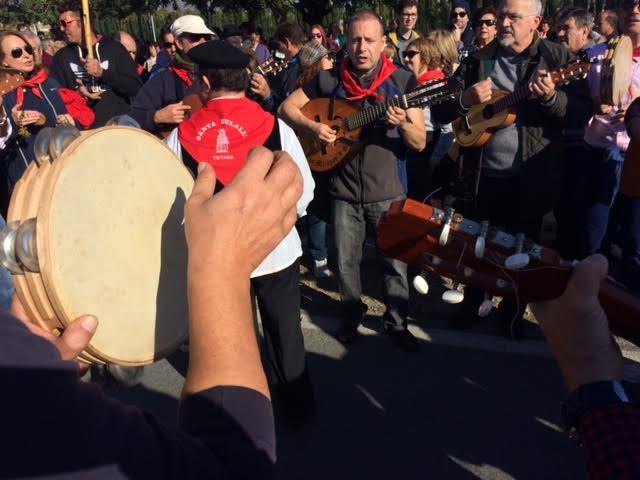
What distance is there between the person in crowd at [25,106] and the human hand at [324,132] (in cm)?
197

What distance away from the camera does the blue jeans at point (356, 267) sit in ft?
11.6

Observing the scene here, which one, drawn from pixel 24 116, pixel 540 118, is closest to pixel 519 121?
pixel 540 118

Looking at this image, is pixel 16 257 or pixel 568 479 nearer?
pixel 16 257

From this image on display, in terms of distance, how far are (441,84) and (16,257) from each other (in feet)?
9.49

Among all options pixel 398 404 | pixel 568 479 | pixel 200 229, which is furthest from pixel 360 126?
pixel 200 229

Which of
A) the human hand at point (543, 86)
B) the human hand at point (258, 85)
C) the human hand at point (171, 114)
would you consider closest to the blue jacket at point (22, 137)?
the human hand at point (171, 114)

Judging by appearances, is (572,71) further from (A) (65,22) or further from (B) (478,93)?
(A) (65,22)

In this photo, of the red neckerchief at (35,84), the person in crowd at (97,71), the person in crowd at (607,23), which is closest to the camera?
the red neckerchief at (35,84)

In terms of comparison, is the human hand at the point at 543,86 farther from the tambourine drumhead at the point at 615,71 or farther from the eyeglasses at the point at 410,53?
the eyeglasses at the point at 410,53

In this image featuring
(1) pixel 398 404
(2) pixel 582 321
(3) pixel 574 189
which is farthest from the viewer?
(3) pixel 574 189

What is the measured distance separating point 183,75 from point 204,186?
368cm

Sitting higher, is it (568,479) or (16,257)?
(16,257)

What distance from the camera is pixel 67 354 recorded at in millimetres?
905

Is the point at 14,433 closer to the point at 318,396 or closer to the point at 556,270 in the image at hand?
the point at 556,270
